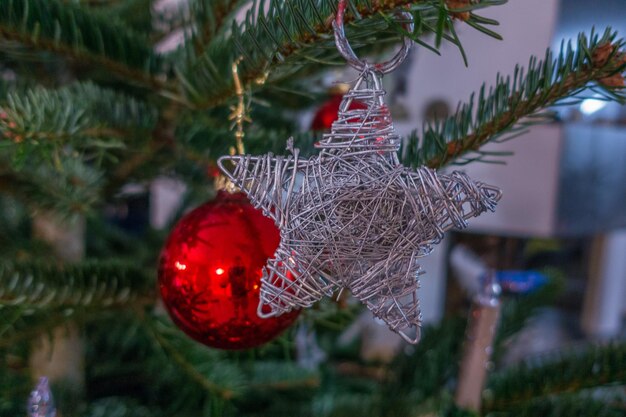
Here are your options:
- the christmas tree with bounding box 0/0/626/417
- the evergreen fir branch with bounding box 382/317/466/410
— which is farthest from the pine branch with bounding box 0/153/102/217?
the evergreen fir branch with bounding box 382/317/466/410

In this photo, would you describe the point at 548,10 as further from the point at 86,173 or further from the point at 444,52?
the point at 86,173

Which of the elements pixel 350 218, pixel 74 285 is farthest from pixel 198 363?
pixel 350 218

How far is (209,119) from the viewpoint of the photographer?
0.37m

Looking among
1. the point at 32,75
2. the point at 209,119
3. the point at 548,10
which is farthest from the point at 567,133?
the point at 32,75

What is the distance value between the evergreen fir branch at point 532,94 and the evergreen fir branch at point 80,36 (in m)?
0.17

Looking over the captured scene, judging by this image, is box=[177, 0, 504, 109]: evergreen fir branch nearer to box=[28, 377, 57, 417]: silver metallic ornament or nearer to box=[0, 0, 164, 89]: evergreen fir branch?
box=[0, 0, 164, 89]: evergreen fir branch

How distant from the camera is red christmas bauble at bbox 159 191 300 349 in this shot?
0.27 meters

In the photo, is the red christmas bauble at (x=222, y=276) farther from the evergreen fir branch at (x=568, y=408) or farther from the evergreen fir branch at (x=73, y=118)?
the evergreen fir branch at (x=568, y=408)

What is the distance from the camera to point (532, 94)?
263 millimetres

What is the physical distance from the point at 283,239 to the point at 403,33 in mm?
94

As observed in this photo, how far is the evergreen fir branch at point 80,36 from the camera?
0.97ft

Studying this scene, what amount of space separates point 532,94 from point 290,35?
12 centimetres

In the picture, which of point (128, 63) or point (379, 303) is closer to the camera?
point (379, 303)

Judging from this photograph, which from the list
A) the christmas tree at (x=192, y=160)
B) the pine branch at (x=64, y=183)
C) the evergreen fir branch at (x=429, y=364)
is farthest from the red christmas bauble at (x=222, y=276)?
the evergreen fir branch at (x=429, y=364)
